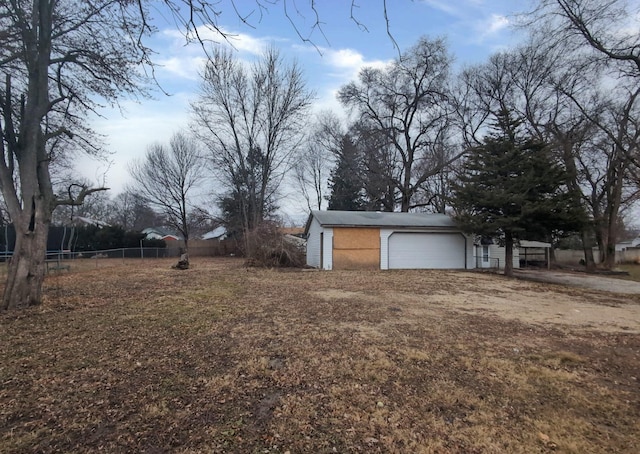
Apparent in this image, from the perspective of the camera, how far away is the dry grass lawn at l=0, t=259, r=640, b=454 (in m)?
2.71

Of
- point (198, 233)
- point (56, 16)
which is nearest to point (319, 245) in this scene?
point (56, 16)

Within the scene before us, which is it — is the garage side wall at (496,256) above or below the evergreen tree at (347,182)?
below

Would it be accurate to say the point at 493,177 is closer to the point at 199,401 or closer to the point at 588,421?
the point at 588,421

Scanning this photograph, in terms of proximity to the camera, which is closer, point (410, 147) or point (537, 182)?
point (537, 182)

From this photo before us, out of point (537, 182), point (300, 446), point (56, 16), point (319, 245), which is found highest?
point (56, 16)

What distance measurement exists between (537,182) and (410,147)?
15682 millimetres

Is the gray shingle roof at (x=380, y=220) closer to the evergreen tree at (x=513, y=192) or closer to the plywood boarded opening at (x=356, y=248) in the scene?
the plywood boarded opening at (x=356, y=248)

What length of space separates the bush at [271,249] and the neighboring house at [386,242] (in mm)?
1358

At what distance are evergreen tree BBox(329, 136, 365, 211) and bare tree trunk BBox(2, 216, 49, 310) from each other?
26022 millimetres

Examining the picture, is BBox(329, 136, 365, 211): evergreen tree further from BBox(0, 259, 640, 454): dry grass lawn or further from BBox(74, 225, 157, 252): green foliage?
BBox(0, 259, 640, 454): dry grass lawn

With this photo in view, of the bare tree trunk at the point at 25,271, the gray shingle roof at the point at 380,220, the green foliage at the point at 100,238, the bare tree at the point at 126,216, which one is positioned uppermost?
the bare tree at the point at 126,216

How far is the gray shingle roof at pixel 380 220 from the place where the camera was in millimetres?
18606

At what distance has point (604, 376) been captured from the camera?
409 centimetres

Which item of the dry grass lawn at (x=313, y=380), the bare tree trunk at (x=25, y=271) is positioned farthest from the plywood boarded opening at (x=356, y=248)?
the bare tree trunk at (x=25, y=271)
